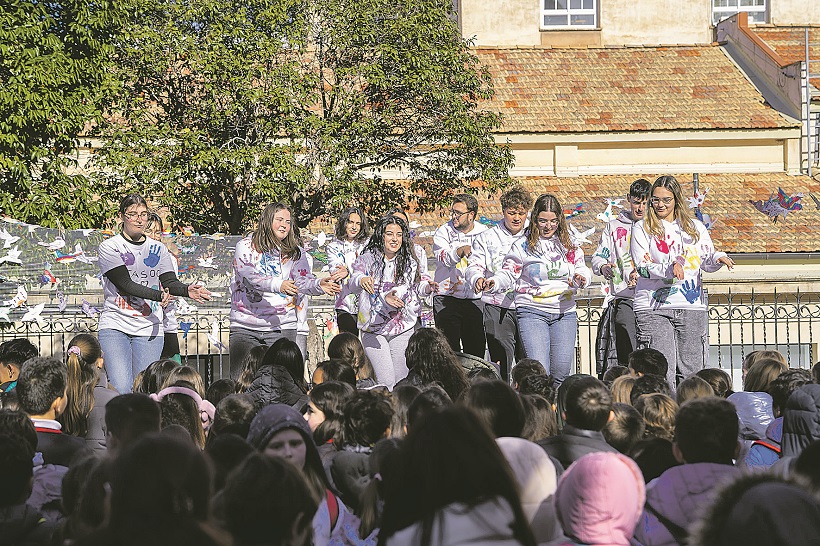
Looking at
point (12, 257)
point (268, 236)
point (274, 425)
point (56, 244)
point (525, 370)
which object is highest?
point (268, 236)

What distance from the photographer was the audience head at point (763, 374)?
24.2 ft

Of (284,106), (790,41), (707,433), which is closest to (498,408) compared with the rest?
(707,433)

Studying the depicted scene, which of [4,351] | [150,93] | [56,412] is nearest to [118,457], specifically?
[56,412]

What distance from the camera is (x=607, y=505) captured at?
13.5 feet

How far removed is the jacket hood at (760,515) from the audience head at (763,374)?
15.0 feet

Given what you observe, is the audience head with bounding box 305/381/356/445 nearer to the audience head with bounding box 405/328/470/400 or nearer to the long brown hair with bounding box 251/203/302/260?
the audience head with bounding box 405/328/470/400

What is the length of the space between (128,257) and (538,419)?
453 centimetres

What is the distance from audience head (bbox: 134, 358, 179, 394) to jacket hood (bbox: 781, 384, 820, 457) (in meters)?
4.02

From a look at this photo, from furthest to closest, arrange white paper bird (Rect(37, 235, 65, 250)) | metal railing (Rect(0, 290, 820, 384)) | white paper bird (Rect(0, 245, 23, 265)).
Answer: metal railing (Rect(0, 290, 820, 384)) < white paper bird (Rect(37, 235, 65, 250)) < white paper bird (Rect(0, 245, 23, 265))

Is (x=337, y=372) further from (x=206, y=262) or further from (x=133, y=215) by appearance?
(x=206, y=262)

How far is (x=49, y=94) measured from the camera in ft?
53.0

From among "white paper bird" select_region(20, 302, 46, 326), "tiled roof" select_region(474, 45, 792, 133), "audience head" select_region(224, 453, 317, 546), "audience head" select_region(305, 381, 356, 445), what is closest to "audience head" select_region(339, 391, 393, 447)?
"audience head" select_region(305, 381, 356, 445)

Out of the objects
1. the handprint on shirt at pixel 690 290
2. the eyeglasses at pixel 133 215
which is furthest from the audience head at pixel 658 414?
the eyeglasses at pixel 133 215

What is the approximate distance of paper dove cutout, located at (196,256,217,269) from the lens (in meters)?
14.6
